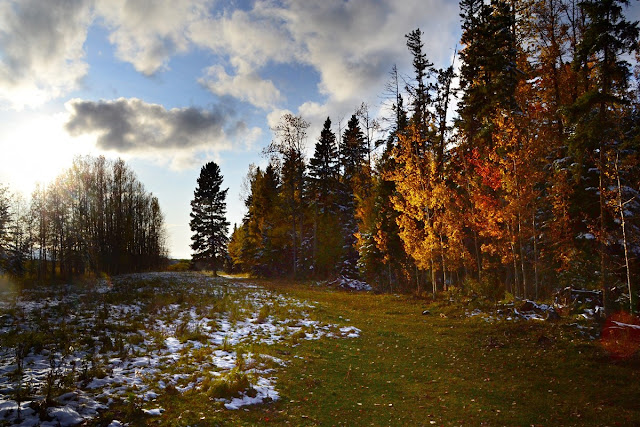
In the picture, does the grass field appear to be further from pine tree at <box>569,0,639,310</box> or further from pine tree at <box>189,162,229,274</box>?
pine tree at <box>189,162,229,274</box>

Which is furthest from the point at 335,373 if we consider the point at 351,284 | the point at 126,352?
the point at 351,284

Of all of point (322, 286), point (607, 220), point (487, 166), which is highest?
point (487, 166)

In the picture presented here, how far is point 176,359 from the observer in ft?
30.9

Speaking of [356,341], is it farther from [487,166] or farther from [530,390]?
[487,166]

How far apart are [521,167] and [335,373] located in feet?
48.4

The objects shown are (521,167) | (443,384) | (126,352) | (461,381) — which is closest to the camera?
(443,384)

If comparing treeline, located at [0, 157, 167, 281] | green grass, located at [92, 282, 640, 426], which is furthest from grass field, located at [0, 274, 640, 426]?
treeline, located at [0, 157, 167, 281]

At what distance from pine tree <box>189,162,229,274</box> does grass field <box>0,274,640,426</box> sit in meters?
34.6

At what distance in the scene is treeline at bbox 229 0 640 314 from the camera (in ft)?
45.8

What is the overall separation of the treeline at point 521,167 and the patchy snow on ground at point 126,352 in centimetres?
1049

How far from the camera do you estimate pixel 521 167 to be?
57.8 ft

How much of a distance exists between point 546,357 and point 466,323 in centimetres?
518

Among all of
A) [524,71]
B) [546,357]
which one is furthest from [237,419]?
[524,71]

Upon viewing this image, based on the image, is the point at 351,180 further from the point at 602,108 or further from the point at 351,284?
the point at 602,108
